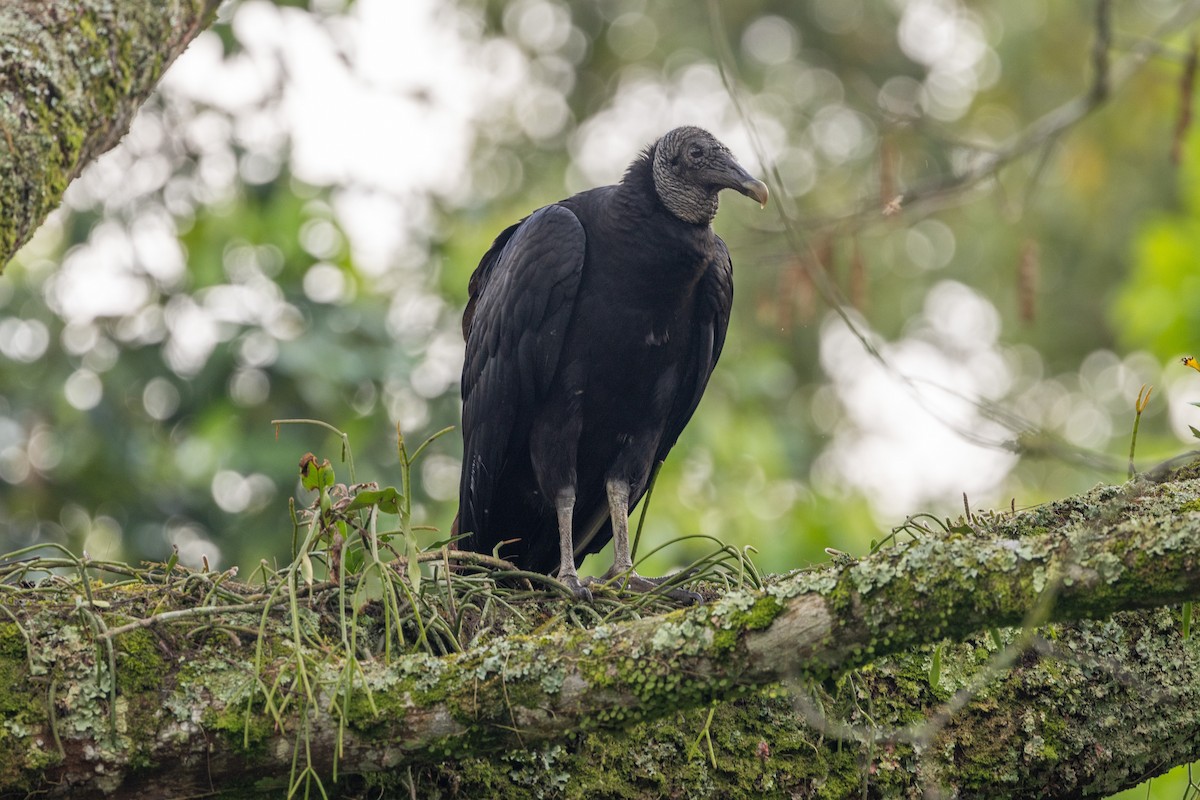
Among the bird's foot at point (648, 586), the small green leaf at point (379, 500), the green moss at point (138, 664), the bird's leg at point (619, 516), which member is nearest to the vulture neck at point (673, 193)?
the bird's leg at point (619, 516)

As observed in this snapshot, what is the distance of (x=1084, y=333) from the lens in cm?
1131

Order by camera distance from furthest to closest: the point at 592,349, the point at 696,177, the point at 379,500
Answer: the point at 696,177 → the point at 592,349 → the point at 379,500

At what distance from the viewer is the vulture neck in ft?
13.0

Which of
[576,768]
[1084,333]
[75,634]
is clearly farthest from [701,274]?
[1084,333]

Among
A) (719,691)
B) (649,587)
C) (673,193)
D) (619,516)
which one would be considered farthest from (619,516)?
(719,691)

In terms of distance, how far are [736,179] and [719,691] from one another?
2.40 metres

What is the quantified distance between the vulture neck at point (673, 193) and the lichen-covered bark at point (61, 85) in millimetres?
1623

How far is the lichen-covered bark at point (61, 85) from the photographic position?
252 cm

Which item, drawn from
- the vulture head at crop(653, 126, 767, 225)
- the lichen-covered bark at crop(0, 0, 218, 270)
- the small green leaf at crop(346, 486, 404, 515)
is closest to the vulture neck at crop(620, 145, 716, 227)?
the vulture head at crop(653, 126, 767, 225)

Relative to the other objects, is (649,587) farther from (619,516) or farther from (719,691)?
(719,691)

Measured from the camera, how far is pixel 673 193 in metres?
4.01

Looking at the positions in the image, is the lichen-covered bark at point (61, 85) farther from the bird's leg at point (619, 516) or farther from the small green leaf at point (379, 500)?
the bird's leg at point (619, 516)

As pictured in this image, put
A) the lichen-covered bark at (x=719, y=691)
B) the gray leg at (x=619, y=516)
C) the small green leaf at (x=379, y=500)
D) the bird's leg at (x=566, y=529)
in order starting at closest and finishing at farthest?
the lichen-covered bark at (x=719, y=691) → the small green leaf at (x=379, y=500) → the bird's leg at (x=566, y=529) → the gray leg at (x=619, y=516)

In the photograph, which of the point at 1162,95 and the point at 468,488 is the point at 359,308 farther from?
the point at 1162,95
